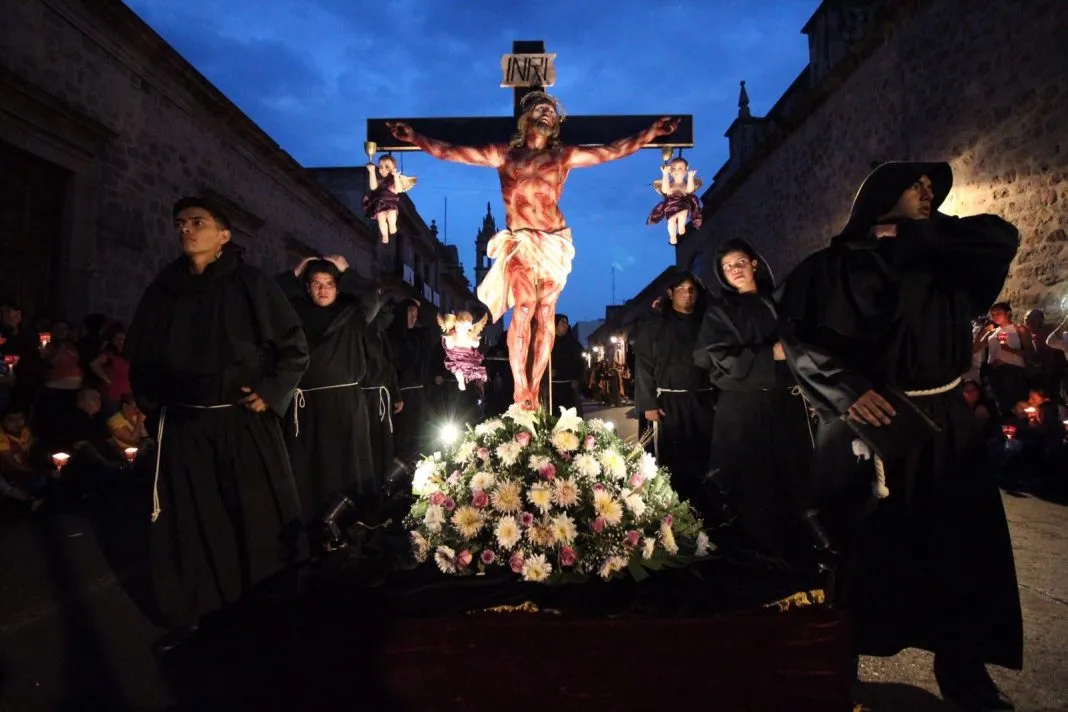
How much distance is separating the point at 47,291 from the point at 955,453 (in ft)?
35.3

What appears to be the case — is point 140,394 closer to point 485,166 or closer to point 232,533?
point 232,533

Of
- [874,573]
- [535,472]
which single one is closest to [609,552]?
[535,472]

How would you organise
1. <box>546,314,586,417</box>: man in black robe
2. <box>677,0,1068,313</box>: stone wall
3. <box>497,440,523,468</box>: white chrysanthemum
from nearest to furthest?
<box>497,440,523,468</box>: white chrysanthemum
<box>677,0,1068,313</box>: stone wall
<box>546,314,586,417</box>: man in black robe

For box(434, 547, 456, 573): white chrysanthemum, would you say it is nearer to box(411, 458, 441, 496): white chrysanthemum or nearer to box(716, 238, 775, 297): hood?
box(411, 458, 441, 496): white chrysanthemum

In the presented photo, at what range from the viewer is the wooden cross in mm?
4512

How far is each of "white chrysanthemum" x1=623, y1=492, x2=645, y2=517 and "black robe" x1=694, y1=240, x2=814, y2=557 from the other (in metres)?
1.96

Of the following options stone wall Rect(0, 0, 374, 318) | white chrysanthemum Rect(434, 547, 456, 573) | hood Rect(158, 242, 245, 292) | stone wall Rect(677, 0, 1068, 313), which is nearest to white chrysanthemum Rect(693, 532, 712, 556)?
white chrysanthemum Rect(434, 547, 456, 573)

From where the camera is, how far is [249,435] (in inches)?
136

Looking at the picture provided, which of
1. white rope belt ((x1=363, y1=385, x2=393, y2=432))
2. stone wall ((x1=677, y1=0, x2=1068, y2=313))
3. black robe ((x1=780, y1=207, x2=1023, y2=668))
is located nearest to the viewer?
black robe ((x1=780, y1=207, x2=1023, y2=668))

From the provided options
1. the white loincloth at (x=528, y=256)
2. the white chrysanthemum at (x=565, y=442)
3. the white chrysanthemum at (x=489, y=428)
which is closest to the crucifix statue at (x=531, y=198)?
the white loincloth at (x=528, y=256)

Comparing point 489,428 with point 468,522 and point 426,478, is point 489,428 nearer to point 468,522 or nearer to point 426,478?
point 426,478

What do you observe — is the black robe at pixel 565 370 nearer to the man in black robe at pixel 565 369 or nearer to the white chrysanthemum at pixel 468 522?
the man in black robe at pixel 565 369

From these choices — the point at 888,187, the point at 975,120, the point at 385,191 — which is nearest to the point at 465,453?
the point at 888,187

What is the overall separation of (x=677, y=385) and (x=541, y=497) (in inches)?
137
